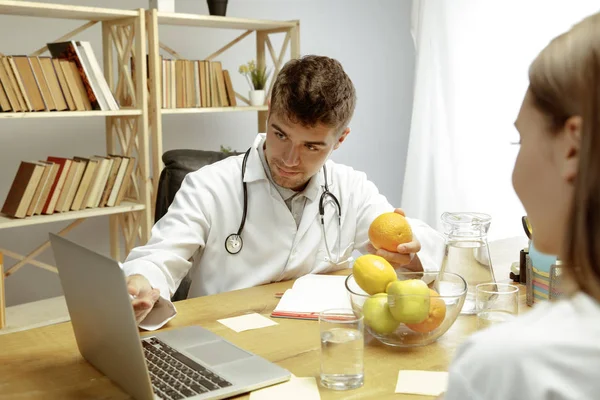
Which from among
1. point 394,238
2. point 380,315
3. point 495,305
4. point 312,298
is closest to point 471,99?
point 394,238

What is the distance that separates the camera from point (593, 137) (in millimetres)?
640

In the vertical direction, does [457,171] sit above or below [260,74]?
below

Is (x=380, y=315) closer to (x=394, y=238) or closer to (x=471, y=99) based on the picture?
(x=394, y=238)

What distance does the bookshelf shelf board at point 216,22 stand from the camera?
315 centimetres

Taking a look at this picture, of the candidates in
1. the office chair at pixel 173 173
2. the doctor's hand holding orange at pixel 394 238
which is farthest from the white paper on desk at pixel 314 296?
the office chair at pixel 173 173

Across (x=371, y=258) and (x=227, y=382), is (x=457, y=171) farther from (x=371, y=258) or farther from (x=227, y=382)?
(x=227, y=382)

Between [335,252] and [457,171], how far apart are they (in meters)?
1.82

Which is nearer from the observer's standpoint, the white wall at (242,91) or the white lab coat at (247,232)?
the white lab coat at (247,232)

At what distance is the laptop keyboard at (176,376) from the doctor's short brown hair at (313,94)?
752 mm

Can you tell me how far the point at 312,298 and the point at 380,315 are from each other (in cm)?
35

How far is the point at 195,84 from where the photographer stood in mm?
3395

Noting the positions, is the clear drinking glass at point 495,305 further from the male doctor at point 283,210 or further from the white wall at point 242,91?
the white wall at point 242,91

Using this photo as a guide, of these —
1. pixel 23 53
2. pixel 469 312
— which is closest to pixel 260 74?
pixel 23 53

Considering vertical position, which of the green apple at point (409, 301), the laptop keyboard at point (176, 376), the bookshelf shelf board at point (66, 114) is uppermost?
the bookshelf shelf board at point (66, 114)
